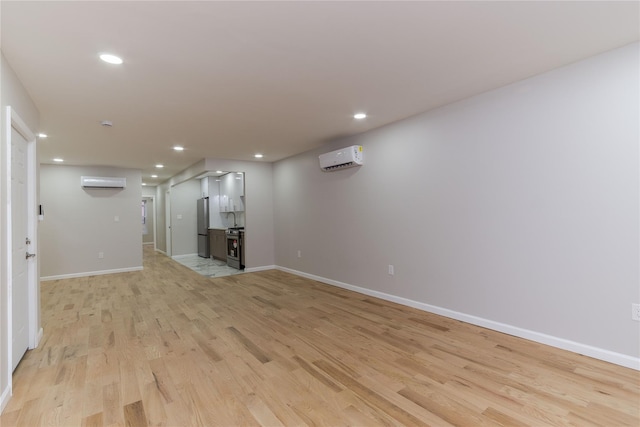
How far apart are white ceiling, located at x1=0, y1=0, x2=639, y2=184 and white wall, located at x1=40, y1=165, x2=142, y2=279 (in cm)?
351

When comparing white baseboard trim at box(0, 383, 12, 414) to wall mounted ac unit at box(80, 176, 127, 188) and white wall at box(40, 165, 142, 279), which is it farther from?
wall mounted ac unit at box(80, 176, 127, 188)

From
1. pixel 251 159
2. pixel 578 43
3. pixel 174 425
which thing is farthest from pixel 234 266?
pixel 578 43

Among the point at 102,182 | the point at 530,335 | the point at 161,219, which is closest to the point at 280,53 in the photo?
the point at 530,335

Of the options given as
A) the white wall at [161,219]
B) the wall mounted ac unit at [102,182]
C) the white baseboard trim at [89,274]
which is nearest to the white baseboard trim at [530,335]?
the white baseboard trim at [89,274]

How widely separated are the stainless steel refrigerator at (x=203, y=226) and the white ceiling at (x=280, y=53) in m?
4.89

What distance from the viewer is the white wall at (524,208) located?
233 cm

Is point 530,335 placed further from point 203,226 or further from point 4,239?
point 203,226

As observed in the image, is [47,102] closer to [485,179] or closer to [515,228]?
[485,179]

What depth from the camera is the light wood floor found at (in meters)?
1.84

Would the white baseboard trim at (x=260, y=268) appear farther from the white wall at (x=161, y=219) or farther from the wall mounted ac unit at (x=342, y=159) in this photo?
the white wall at (x=161, y=219)

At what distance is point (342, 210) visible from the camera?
492 cm

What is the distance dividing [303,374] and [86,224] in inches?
259

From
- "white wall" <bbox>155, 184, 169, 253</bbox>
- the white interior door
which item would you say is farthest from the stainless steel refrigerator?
the white interior door

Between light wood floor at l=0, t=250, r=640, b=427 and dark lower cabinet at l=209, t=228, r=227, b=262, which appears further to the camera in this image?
dark lower cabinet at l=209, t=228, r=227, b=262
